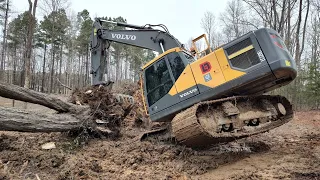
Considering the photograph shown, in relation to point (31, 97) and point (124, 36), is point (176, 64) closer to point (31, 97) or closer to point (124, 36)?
point (124, 36)

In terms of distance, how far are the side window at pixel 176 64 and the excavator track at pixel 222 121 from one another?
1.02 metres

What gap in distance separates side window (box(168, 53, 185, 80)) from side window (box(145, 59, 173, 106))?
0.55ft

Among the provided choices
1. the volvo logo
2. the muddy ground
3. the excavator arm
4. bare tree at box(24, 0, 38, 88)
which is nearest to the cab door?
the excavator arm

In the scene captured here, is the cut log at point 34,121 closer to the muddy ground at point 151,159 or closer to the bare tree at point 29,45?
the muddy ground at point 151,159

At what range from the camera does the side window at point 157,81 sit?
6.66 meters

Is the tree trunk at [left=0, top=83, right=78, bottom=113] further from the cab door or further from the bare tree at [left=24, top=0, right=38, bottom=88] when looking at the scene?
the bare tree at [left=24, top=0, right=38, bottom=88]

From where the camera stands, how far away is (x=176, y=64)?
6488mm

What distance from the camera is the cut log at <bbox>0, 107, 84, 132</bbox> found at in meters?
5.63

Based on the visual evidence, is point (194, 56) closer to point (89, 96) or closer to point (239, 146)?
point (239, 146)

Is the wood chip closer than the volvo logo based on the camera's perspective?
Yes

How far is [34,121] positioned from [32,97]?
2.22 ft

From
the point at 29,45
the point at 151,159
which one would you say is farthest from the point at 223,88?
the point at 29,45

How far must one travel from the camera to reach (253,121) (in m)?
6.29

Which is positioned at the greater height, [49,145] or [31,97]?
[31,97]
